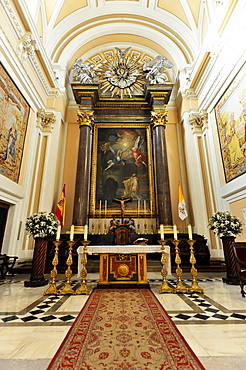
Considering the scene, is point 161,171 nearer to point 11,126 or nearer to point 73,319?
point 11,126

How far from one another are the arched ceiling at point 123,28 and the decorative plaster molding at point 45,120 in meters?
3.08

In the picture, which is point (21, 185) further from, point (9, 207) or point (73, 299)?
point (73, 299)

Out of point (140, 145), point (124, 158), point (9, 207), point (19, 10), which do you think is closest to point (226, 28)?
point (140, 145)

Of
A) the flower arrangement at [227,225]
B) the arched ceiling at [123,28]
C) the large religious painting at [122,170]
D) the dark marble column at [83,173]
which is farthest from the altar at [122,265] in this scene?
the arched ceiling at [123,28]

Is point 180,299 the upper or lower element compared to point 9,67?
lower

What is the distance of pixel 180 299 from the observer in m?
3.77

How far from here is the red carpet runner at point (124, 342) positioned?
5.83 ft

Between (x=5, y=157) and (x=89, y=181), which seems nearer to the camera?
(x=5, y=157)

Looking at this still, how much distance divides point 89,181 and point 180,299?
6383 millimetres

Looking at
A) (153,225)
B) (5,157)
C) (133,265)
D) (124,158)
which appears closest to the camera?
(133,265)

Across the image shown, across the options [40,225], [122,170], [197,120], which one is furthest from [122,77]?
[40,225]

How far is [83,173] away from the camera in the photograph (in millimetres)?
8938

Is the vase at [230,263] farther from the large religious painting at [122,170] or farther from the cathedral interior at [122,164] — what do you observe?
the large religious painting at [122,170]

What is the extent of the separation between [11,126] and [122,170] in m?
4.79
